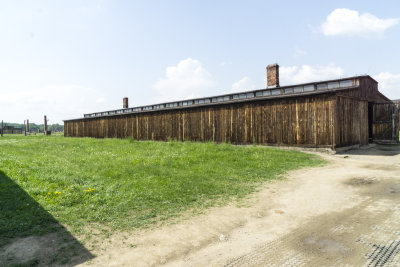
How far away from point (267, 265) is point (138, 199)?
3821 mm

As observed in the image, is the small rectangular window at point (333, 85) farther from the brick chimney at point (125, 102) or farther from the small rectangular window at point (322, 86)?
the brick chimney at point (125, 102)

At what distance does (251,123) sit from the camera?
57.6ft

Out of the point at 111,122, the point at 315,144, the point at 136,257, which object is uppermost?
the point at 111,122

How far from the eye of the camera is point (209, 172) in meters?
9.11

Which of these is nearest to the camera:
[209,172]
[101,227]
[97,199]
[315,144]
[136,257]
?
[136,257]

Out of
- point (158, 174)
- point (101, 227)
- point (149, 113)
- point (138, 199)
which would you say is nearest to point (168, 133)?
point (149, 113)

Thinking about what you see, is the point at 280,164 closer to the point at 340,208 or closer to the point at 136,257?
Result: the point at 340,208

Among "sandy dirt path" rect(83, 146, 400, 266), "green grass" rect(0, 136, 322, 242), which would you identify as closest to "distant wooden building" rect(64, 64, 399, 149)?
"green grass" rect(0, 136, 322, 242)

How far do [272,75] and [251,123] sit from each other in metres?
6.17

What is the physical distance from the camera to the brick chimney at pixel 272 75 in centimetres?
2080

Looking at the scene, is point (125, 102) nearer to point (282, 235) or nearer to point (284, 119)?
point (284, 119)

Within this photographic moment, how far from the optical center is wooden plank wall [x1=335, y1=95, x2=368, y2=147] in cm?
1483

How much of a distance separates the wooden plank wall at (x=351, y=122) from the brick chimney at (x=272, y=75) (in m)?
6.30

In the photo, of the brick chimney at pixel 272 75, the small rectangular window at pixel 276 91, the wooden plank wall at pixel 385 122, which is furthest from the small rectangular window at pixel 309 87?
the wooden plank wall at pixel 385 122
